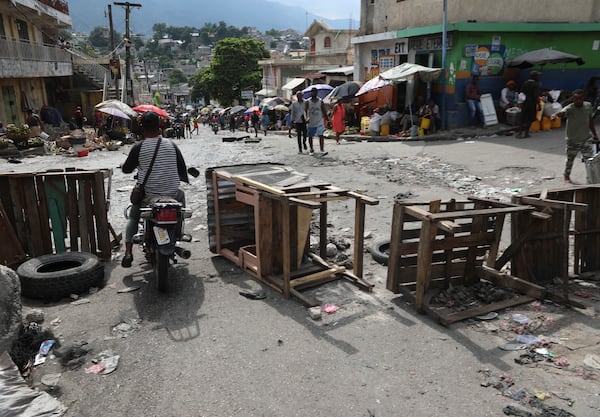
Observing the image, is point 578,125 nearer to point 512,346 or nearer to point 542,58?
point 512,346

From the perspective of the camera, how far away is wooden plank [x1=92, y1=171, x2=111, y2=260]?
5.52 meters

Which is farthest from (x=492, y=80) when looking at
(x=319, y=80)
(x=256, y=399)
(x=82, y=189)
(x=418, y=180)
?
(x=319, y=80)

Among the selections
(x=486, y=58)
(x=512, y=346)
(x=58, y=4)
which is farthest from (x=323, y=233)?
(x=58, y=4)

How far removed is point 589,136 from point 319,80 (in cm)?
2789

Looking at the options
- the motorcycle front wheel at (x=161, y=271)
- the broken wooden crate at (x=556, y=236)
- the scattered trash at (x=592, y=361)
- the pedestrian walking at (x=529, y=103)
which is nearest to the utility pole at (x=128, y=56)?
the pedestrian walking at (x=529, y=103)

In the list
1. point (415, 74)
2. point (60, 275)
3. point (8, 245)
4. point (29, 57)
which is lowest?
point (60, 275)

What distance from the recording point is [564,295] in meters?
4.44

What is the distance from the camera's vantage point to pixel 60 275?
4641 millimetres

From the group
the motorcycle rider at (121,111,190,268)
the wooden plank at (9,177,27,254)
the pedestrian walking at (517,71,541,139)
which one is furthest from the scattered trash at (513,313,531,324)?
the pedestrian walking at (517,71,541,139)

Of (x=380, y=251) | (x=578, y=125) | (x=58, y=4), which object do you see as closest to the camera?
(x=380, y=251)

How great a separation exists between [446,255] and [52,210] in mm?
4421

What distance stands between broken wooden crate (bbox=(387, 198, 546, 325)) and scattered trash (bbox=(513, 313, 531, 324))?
5.8 inches

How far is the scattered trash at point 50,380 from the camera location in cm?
331

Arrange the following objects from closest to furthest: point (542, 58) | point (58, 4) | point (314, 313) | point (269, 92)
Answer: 1. point (314, 313)
2. point (542, 58)
3. point (58, 4)
4. point (269, 92)
